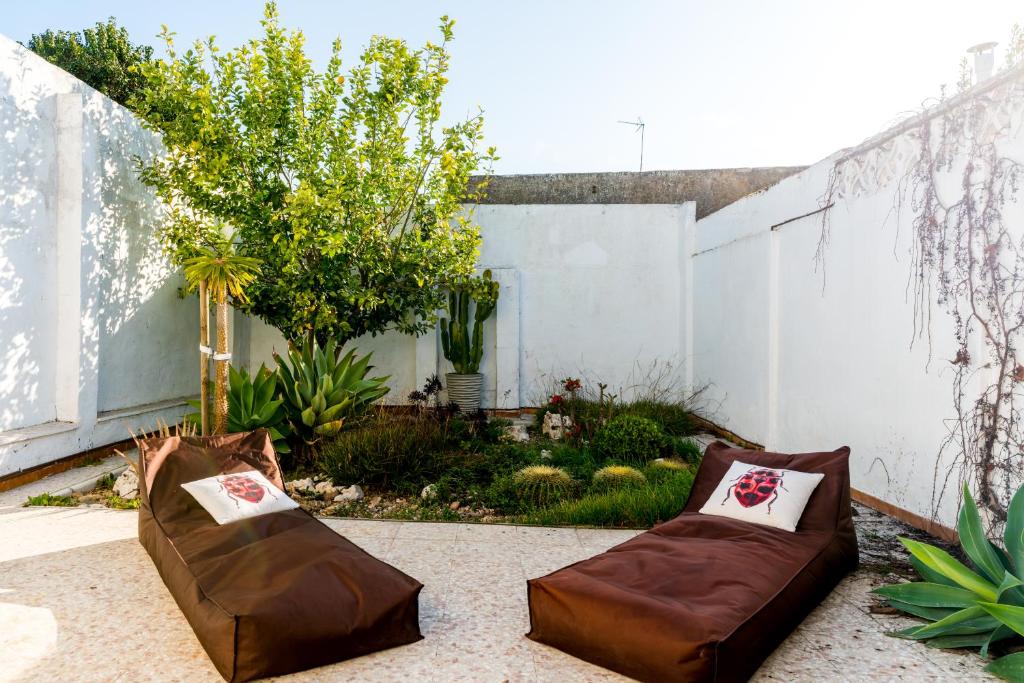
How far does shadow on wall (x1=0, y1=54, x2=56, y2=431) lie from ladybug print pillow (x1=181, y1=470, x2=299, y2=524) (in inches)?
116

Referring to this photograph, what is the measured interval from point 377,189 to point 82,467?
3749mm

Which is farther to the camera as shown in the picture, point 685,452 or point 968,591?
point 685,452

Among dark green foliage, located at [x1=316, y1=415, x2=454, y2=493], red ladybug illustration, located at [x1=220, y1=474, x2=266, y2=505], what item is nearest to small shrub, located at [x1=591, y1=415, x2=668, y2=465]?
dark green foliage, located at [x1=316, y1=415, x2=454, y2=493]

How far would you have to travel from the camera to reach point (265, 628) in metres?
2.24

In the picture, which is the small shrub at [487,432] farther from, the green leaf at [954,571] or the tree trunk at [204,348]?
the green leaf at [954,571]

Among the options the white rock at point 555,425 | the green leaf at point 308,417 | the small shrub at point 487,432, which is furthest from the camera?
the white rock at point 555,425

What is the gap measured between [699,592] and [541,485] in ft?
7.99

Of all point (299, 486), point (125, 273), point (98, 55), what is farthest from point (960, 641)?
point (98, 55)

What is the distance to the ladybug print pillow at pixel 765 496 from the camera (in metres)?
3.24

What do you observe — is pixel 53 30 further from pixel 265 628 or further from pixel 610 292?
pixel 265 628

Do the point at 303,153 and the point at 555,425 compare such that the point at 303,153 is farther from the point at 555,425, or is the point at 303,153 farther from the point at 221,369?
the point at 555,425

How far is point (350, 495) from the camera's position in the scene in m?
4.84

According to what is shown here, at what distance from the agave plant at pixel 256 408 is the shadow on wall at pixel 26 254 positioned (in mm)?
1582

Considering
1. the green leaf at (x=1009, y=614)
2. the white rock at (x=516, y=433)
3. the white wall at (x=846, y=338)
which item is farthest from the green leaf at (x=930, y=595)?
the white rock at (x=516, y=433)
